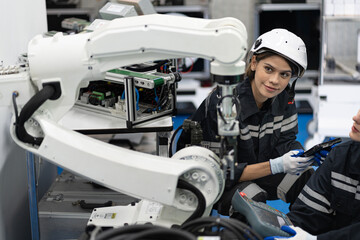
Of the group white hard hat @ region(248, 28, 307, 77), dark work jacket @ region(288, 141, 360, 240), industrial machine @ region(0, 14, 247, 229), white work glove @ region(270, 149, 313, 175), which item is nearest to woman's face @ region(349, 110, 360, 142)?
dark work jacket @ region(288, 141, 360, 240)

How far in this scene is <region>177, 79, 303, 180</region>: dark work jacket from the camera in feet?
9.04

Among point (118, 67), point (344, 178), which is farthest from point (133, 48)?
point (344, 178)

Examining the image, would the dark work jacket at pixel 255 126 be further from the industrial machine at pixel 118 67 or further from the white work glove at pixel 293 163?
the industrial machine at pixel 118 67

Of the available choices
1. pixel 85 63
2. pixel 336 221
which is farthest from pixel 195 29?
pixel 336 221

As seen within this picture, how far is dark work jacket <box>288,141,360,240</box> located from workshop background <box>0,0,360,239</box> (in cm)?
146

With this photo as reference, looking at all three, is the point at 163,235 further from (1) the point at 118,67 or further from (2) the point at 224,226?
(1) the point at 118,67

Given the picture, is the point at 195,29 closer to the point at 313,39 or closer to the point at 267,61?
the point at 267,61

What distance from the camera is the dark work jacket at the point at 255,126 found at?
2.75 metres

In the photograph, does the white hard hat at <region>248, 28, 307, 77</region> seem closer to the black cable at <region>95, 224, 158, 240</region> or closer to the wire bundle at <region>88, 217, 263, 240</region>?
the wire bundle at <region>88, 217, 263, 240</region>

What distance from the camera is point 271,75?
8.78 ft

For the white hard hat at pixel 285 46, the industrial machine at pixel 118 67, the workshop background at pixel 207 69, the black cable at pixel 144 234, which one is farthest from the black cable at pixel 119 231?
the white hard hat at pixel 285 46

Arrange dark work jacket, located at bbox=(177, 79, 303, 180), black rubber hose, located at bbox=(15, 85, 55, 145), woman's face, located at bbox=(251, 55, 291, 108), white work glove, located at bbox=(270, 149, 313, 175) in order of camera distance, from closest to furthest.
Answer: black rubber hose, located at bbox=(15, 85, 55, 145) < white work glove, located at bbox=(270, 149, 313, 175) < woman's face, located at bbox=(251, 55, 291, 108) < dark work jacket, located at bbox=(177, 79, 303, 180)

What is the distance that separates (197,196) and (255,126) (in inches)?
44.3

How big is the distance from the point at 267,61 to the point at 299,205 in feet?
2.61
